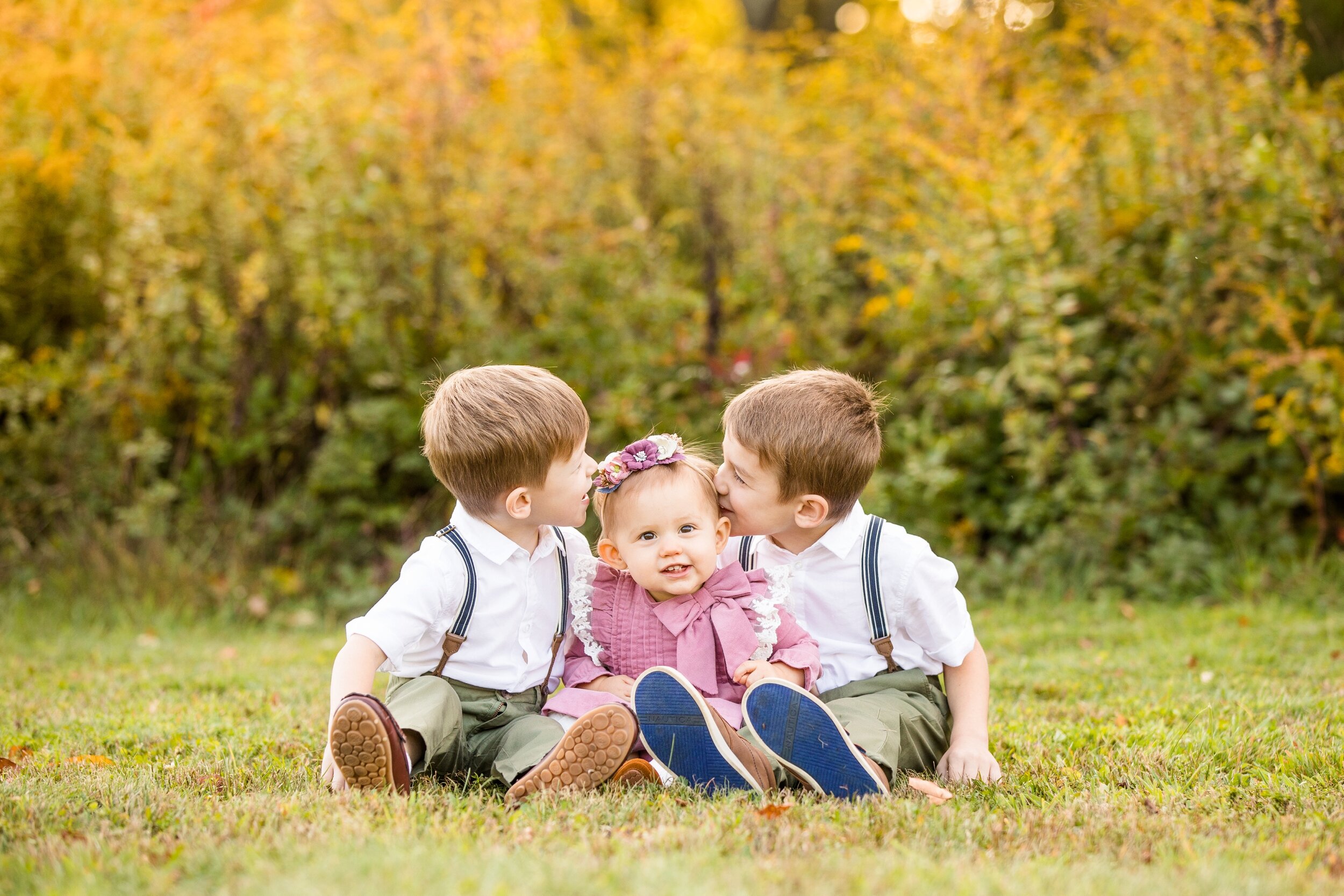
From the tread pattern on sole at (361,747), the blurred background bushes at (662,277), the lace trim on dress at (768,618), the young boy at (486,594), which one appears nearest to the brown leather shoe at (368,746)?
the tread pattern on sole at (361,747)

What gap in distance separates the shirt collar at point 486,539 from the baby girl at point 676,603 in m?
0.24

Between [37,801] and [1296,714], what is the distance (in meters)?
3.33

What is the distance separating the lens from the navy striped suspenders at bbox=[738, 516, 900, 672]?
9.80 ft

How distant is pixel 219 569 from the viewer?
6191 millimetres

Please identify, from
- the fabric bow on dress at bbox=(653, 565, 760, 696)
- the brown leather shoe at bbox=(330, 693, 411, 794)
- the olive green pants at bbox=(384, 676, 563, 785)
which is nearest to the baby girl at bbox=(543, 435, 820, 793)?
the fabric bow on dress at bbox=(653, 565, 760, 696)

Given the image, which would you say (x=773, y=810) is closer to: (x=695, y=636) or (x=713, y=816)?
(x=713, y=816)

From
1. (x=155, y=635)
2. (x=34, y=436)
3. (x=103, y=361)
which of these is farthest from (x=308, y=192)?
(x=155, y=635)

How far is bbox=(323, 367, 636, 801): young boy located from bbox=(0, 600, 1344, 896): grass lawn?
0.58ft

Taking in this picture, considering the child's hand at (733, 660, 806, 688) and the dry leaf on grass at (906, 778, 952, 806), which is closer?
the dry leaf on grass at (906, 778, 952, 806)

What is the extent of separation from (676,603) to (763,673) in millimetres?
326

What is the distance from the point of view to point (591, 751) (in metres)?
2.61

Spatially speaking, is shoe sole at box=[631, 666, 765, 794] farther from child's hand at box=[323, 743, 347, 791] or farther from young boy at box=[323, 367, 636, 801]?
child's hand at box=[323, 743, 347, 791]

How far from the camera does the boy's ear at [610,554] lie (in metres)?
3.04

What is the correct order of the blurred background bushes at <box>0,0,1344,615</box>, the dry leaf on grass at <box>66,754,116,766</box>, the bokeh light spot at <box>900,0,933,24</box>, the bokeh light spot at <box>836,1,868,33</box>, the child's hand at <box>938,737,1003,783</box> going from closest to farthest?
the child's hand at <box>938,737,1003,783</box>, the dry leaf on grass at <box>66,754,116,766</box>, the blurred background bushes at <box>0,0,1344,615</box>, the bokeh light spot at <box>900,0,933,24</box>, the bokeh light spot at <box>836,1,868,33</box>
